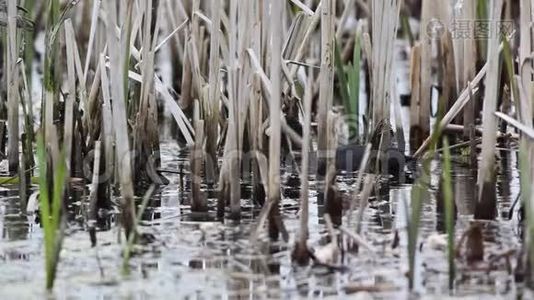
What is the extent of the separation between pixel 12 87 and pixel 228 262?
5.34 feet

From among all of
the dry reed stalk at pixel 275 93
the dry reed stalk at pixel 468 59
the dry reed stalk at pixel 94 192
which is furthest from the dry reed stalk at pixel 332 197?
the dry reed stalk at pixel 468 59

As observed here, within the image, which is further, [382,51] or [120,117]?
[382,51]

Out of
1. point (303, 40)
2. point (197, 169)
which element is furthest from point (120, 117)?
point (303, 40)

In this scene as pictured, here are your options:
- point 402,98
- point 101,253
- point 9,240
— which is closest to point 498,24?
point 101,253

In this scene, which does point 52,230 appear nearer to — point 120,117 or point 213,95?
point 120,117

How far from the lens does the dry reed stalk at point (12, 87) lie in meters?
4.87

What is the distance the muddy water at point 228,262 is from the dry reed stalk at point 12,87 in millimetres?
487

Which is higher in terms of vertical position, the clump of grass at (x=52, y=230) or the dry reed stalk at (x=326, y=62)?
the dry reed stalk at (x=326, y=62)

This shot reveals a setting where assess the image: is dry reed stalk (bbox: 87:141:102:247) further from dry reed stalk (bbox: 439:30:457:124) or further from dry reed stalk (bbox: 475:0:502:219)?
dry reed stalk (bbox: 439:30:457:124)

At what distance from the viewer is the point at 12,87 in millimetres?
5020

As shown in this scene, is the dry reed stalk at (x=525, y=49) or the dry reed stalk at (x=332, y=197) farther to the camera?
the dry reed stalk at (x=332, y=197)

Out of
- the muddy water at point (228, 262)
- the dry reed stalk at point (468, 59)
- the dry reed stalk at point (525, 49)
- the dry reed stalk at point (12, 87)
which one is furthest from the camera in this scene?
the dry reed stalk at point (468, 59)
